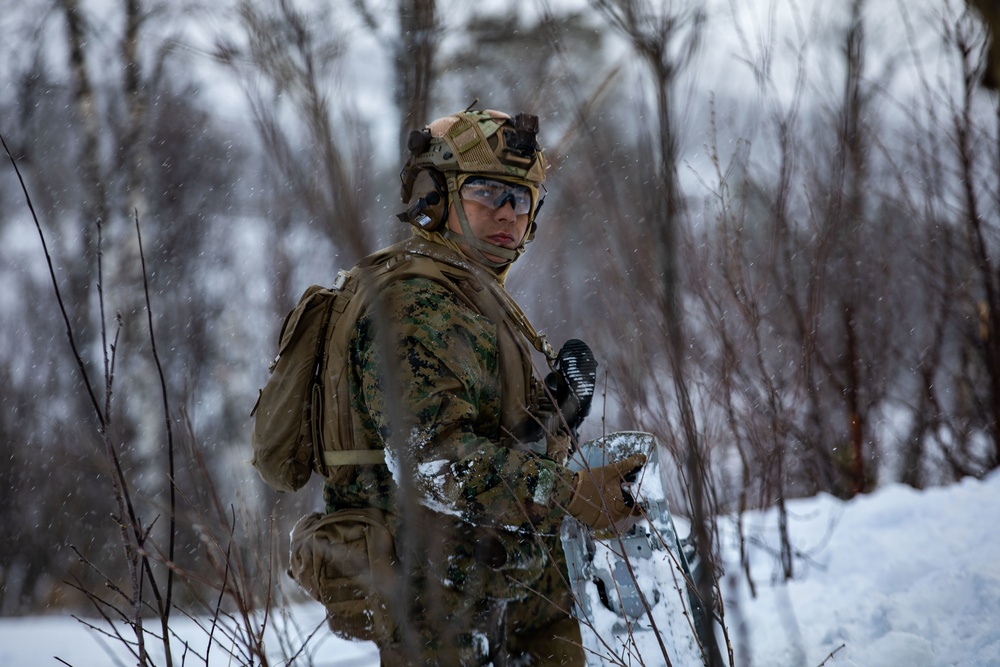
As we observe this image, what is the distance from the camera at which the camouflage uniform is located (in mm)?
2016

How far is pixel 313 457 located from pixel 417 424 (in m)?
0.54

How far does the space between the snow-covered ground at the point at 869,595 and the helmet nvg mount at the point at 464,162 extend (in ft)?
4.74

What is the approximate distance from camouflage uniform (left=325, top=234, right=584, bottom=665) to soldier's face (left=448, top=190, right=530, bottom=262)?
216 mm

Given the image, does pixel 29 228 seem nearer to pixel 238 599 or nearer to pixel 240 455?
pixel 240 455

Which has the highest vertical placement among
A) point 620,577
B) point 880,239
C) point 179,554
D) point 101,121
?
point 101,121

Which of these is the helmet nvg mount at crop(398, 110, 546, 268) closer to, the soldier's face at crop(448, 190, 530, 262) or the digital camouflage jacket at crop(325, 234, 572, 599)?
the soldier's face at crop(448, 190, 530, 262)

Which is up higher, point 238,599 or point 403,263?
point 403,263

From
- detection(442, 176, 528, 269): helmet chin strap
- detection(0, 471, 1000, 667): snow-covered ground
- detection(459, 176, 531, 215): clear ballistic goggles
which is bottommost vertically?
detection(0, 471, 1000, 667): snow-covered ground

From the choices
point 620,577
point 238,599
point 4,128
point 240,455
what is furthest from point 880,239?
point 4,128

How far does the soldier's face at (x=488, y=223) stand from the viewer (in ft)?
8.68

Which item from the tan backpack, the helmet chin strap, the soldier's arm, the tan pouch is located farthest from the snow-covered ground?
the helmet chin strap

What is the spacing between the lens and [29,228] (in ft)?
36.4

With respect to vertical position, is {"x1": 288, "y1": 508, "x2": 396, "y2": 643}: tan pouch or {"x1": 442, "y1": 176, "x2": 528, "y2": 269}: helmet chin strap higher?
{"x1": 442, "y1": 176, "x2": 528, "y2": 269}: helmet chin strap

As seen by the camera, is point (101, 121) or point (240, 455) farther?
point (240, 455)
